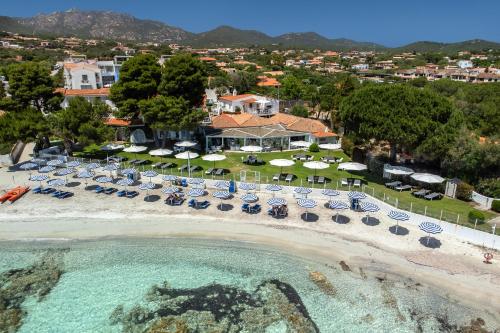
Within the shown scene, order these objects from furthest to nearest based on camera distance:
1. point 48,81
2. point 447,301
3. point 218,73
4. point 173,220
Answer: point 218,73 → point 48,81 → point 173,220 → point 447,301

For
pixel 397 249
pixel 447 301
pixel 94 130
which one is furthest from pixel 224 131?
pixel 447 301

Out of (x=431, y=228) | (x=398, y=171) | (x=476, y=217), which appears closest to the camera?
(x=431, y=228)

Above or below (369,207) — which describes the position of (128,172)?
above

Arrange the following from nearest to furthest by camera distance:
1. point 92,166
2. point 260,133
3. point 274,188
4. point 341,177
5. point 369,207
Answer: point 369,207, point 274,188, point 92,166, point 341,177, point 260,133

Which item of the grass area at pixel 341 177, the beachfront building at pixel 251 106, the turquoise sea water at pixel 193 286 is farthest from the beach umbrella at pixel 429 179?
the beachfront building at pixel 251 106

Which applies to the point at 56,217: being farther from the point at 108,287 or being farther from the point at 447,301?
the point at 447,301

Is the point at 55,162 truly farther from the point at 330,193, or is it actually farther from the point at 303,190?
the point at 330,193

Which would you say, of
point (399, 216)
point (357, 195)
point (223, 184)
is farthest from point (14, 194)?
point (399, 216)
